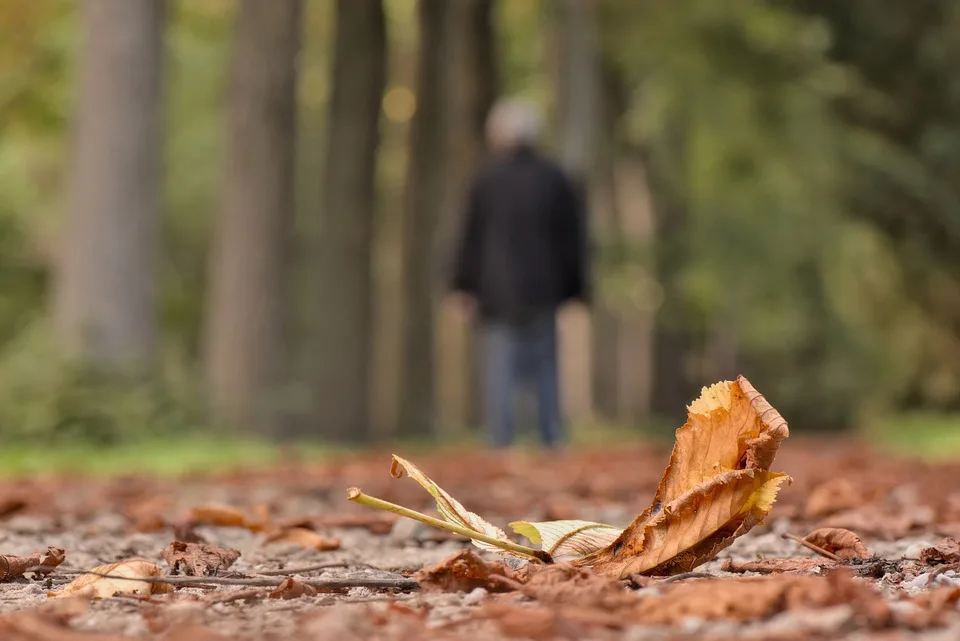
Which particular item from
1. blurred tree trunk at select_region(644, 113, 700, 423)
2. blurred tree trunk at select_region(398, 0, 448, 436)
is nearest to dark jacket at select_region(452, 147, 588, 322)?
blurred tree trunk at select_region(398, 0, 448, 436)

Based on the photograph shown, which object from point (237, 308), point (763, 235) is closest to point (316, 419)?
point (237, 308)

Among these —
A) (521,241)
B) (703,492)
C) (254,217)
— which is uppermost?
(254,217)

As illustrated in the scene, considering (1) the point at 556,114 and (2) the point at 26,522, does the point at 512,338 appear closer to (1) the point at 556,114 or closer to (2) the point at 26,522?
(2) the point at 26,522

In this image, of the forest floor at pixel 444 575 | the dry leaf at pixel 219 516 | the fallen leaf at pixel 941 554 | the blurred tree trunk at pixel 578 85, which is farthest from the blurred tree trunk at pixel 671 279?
the fallen leaf at pixel 941 554

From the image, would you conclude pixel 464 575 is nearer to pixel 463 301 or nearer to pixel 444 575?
pixel 444 575

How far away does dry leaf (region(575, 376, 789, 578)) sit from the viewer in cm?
271

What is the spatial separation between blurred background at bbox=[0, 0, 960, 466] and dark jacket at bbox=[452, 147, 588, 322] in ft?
7.80

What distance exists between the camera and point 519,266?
10375mm

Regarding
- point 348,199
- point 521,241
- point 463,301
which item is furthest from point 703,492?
point 348,199

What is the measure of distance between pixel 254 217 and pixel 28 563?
10591mm

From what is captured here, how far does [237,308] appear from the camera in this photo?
1341cm

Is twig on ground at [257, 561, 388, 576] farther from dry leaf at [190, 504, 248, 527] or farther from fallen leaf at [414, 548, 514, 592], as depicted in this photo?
dry leaf at [190, 504, 248, 527]

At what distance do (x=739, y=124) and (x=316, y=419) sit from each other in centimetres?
589

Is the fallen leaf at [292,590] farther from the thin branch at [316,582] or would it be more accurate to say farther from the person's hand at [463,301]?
the person's hand at [463,301]
